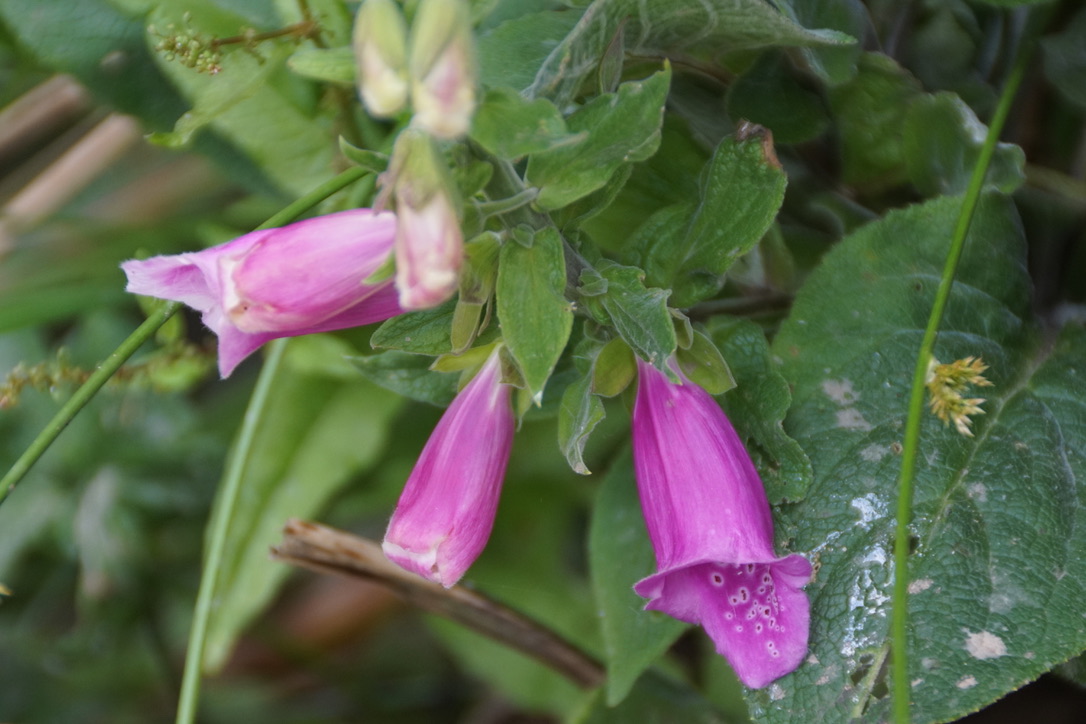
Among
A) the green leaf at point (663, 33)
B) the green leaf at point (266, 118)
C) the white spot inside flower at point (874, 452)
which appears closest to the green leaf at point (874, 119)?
the green leaf at point (663, 33)

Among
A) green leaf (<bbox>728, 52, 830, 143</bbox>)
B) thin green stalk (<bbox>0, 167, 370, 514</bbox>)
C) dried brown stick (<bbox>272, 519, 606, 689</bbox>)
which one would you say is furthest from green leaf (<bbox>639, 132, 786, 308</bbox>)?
dried brown stick (<bbox>272, 519, 606, 689</bbox>)

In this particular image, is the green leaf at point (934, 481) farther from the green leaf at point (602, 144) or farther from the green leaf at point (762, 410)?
the green leaf at point (602, 144)

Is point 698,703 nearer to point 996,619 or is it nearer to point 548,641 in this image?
point 548,641

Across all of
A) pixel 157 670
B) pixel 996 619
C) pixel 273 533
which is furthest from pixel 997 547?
pixel 157 670

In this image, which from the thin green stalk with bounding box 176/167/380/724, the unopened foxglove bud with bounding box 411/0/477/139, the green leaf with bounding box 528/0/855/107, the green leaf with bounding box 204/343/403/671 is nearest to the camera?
the unopened foxglove bud with bounding box 411/0/477/139

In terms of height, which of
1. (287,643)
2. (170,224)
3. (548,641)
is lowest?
(287,643)

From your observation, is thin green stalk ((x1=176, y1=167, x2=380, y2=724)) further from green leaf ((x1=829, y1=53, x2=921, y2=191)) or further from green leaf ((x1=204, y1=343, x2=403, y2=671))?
green leaf ((x1=829, y1=53, x2=921, y2=191))
